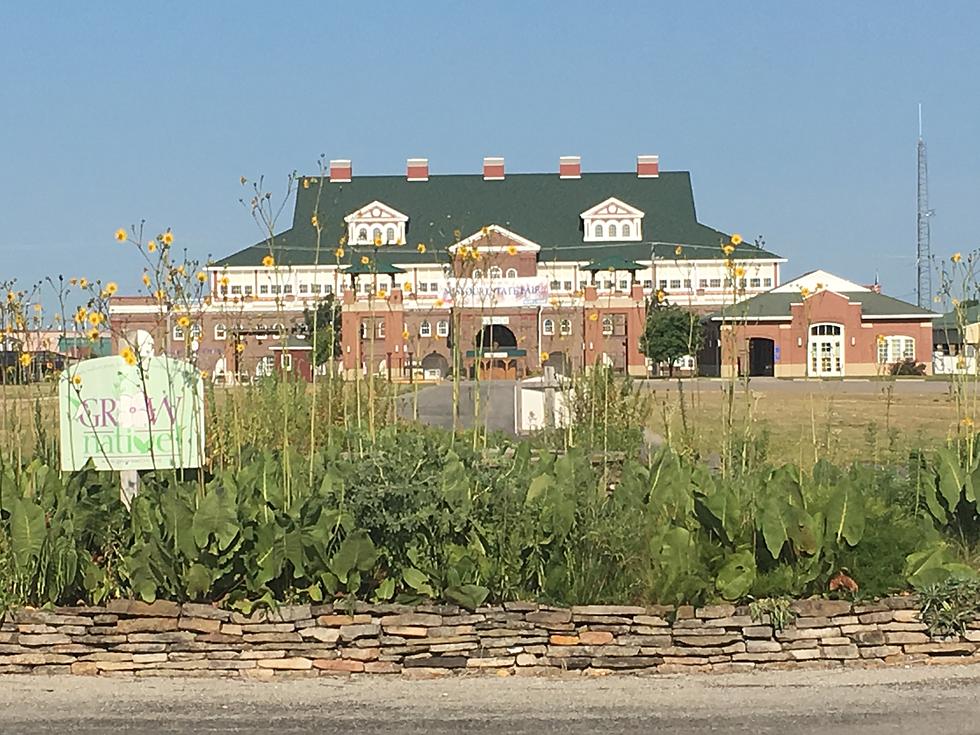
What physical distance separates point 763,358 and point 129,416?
6459 centimetres

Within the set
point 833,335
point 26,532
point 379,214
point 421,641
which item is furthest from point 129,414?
point 379,214

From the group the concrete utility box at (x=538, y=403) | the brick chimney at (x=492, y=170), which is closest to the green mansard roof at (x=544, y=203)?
the brick chimney at (x=492, y=170)

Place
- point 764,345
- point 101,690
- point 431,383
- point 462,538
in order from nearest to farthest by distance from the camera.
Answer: point 101,690
point 462,538
point 431,383
point 764,345

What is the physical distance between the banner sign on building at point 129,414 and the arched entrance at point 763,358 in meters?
62.2

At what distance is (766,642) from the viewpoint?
21.2ft

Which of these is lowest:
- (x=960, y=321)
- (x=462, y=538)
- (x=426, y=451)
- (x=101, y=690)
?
(x=101, y=690)

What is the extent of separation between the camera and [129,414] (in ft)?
24.4

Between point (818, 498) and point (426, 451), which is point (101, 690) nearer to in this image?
point (426, 451)

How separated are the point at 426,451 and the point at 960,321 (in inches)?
136

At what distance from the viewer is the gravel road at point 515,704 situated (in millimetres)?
5547

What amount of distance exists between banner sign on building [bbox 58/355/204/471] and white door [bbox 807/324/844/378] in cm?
6304

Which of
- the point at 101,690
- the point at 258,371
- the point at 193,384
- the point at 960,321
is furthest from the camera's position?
the point at 258,371

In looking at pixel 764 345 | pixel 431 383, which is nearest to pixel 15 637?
pixel 431 383

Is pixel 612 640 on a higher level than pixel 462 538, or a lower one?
lower
